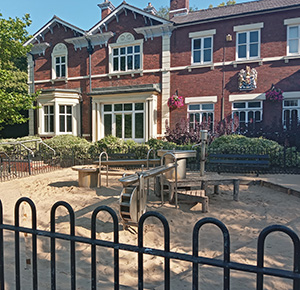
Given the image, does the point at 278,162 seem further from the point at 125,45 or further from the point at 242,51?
the point at 125,45

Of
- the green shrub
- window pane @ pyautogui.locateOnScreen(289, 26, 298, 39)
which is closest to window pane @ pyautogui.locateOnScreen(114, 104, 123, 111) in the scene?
the green shrub

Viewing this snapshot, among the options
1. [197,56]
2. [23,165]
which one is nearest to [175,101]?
[197,56]

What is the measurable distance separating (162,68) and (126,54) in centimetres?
290

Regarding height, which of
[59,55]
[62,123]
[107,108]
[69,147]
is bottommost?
[69,147]

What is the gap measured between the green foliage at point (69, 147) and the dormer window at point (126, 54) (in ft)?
18.2

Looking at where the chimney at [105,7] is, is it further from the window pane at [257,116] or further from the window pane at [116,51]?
the window pane at [257,116]

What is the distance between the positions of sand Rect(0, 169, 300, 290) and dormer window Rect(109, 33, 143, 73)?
37.4 feet

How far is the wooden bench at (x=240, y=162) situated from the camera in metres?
9.83

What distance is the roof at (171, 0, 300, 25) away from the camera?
1452 cm

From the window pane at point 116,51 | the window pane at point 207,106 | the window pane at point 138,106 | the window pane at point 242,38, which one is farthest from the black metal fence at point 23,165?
the window pane at point 242,38

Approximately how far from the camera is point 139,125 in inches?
675

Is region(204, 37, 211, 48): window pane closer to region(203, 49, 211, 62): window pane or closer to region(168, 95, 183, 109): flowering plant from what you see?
region(203, 49, 211, 62): window pane

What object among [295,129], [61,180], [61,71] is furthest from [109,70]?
[295,129]

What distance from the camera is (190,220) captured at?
17.9 feet
